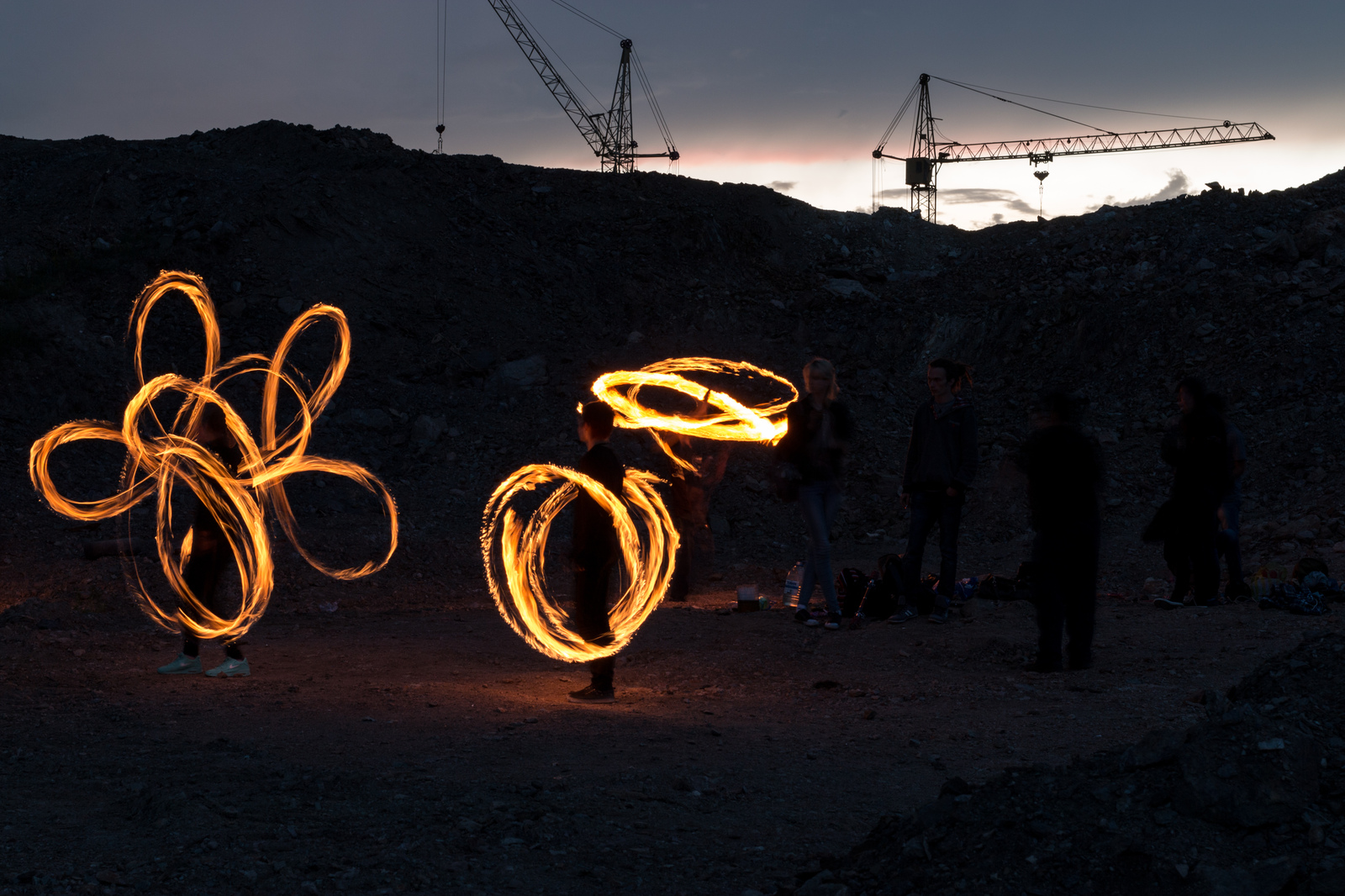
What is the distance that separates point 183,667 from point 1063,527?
259 inches

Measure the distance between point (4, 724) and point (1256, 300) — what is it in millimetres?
22414

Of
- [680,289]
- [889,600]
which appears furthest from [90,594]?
[680,289]

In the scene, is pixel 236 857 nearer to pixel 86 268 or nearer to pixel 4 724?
pixel 4 724

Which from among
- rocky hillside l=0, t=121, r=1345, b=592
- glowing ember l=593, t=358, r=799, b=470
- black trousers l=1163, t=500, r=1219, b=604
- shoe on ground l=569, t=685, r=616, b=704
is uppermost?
rocky hillside l=0, t=121, r=1345, b=592

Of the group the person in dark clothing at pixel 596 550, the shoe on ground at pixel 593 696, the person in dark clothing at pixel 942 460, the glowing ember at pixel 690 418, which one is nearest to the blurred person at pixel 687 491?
the glowing ember at pixel 690 418

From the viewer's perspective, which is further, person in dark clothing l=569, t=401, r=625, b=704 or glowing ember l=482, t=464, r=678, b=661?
glowing ember l=482, t=464, r=678, b=661

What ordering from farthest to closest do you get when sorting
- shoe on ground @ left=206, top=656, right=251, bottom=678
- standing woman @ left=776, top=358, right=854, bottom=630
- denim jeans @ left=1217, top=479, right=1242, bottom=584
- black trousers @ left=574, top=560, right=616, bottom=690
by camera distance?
denim jeans @ left=1217, top=479, right=1242, bottom=584 → standing woman @ left=776, top=358, right=854, bottom=630 → shoe on ground @ left=206, top=656, right=251, bottom=678 → black trousers @ left=574, top=560, right=616, bottom=690

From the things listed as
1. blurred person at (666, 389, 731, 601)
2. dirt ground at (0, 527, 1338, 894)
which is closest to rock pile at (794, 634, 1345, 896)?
dirt ground at (0, 527, 1338, 894)

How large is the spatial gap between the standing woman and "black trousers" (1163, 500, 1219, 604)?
3169 mm

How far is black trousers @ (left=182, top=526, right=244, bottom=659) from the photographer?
8.04 m

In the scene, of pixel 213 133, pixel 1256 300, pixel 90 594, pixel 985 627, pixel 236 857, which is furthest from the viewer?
pixel 213 133

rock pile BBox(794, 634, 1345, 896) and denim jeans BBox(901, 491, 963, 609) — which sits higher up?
denim jeans BBox(901, 491, 963, 609)

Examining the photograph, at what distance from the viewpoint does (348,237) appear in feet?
80.1

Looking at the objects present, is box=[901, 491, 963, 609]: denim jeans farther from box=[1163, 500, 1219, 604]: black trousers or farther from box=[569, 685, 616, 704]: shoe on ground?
box=[569, 685, 616, 704]: shoe on ground
